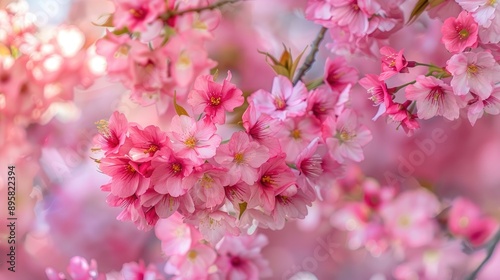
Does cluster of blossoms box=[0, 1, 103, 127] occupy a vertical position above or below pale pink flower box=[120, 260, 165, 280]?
above

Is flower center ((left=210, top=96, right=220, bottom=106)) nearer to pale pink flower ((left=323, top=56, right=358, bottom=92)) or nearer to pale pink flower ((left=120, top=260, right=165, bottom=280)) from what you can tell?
pale pink flower ((left=323, top=56, right=358, bottom=92))

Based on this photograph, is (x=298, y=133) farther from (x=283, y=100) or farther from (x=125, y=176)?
(x=125, y=176)

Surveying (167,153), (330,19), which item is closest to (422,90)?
(330,19)

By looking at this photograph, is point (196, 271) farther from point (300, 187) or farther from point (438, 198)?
point (438, 198)

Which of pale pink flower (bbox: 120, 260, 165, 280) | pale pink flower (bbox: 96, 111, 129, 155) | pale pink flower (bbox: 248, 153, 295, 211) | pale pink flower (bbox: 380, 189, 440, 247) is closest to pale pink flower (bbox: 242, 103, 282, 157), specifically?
pale pink flower (bbox: 248, 153, 295, 211)

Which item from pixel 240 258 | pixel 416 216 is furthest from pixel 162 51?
pixel 416 216

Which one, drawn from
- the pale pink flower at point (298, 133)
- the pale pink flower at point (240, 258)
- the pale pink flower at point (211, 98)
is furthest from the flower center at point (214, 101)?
the pale pink flower at point (240, 258)
